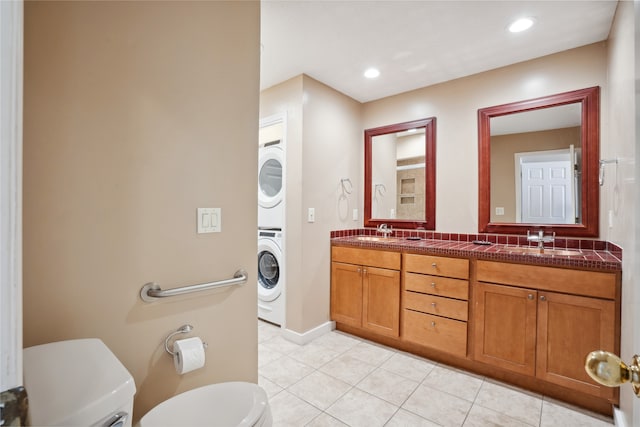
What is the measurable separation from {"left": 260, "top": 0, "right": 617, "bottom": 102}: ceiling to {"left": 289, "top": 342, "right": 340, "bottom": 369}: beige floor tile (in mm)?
2449

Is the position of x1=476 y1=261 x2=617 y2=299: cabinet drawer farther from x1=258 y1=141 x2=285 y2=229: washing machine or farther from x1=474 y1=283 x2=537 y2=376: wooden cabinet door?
x1=258 y1=141 x2=285 y2=229: washing machine

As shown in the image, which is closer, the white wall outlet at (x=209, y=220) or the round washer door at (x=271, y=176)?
the white wall outlet at (x=209, y=220)

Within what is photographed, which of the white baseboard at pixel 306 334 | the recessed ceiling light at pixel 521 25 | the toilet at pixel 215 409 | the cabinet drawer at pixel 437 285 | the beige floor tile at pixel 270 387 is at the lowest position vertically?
the beige floor tile at pixel 270 387

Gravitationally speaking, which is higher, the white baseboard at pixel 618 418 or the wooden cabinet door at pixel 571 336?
the wooden cabinet door at pixel 571 336

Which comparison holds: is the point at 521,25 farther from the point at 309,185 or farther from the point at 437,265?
the point at 309,185

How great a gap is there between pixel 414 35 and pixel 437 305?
Result: 201 cm

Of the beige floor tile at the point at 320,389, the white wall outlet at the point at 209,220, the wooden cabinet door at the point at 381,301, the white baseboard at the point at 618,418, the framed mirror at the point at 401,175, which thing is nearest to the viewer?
the white wall outlet at the point at 209,220

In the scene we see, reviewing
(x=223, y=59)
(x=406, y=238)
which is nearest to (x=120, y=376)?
(x=223, y=59)

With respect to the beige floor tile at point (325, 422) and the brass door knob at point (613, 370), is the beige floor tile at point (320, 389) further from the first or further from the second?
the brass door knob at point (613, 370)

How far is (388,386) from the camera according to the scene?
2.07m

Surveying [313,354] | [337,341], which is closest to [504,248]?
[337,341]

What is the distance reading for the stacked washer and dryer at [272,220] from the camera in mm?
2916

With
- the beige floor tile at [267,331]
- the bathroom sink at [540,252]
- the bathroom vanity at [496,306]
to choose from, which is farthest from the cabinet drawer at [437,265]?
the beige floor tile at [267,331]

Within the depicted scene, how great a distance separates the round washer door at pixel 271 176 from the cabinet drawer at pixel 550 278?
186 cm
